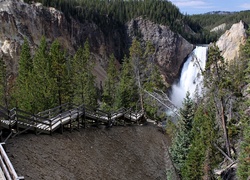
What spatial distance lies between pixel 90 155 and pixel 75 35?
2384 inches

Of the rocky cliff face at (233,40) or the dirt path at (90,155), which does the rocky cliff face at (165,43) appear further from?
the dirt path at (90,155)

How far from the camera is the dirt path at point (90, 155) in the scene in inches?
558

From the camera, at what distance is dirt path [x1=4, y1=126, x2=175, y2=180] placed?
46.5ft

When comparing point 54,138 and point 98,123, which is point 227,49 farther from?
point 54,138

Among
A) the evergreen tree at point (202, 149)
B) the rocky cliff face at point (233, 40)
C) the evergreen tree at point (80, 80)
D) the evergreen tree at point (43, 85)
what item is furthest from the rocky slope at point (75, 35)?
the evergreen tree at point (202, 149)

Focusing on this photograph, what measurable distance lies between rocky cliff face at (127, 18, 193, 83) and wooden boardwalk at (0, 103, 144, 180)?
62841mm

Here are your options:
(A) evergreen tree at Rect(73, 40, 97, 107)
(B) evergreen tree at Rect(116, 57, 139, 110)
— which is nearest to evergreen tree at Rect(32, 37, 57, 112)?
(A) evergreen tree at Rect(73, 40, 97, 107)

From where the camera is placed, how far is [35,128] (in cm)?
1645

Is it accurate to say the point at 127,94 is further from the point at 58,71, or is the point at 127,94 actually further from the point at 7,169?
the point at 7,169

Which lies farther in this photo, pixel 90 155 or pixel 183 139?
pixel 183 139

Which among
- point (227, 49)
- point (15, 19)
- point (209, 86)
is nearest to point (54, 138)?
point (209, 86)

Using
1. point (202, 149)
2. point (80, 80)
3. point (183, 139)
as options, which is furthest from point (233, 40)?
point (202, 149)

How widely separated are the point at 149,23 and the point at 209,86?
74957mm

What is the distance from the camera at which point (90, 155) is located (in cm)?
1828
